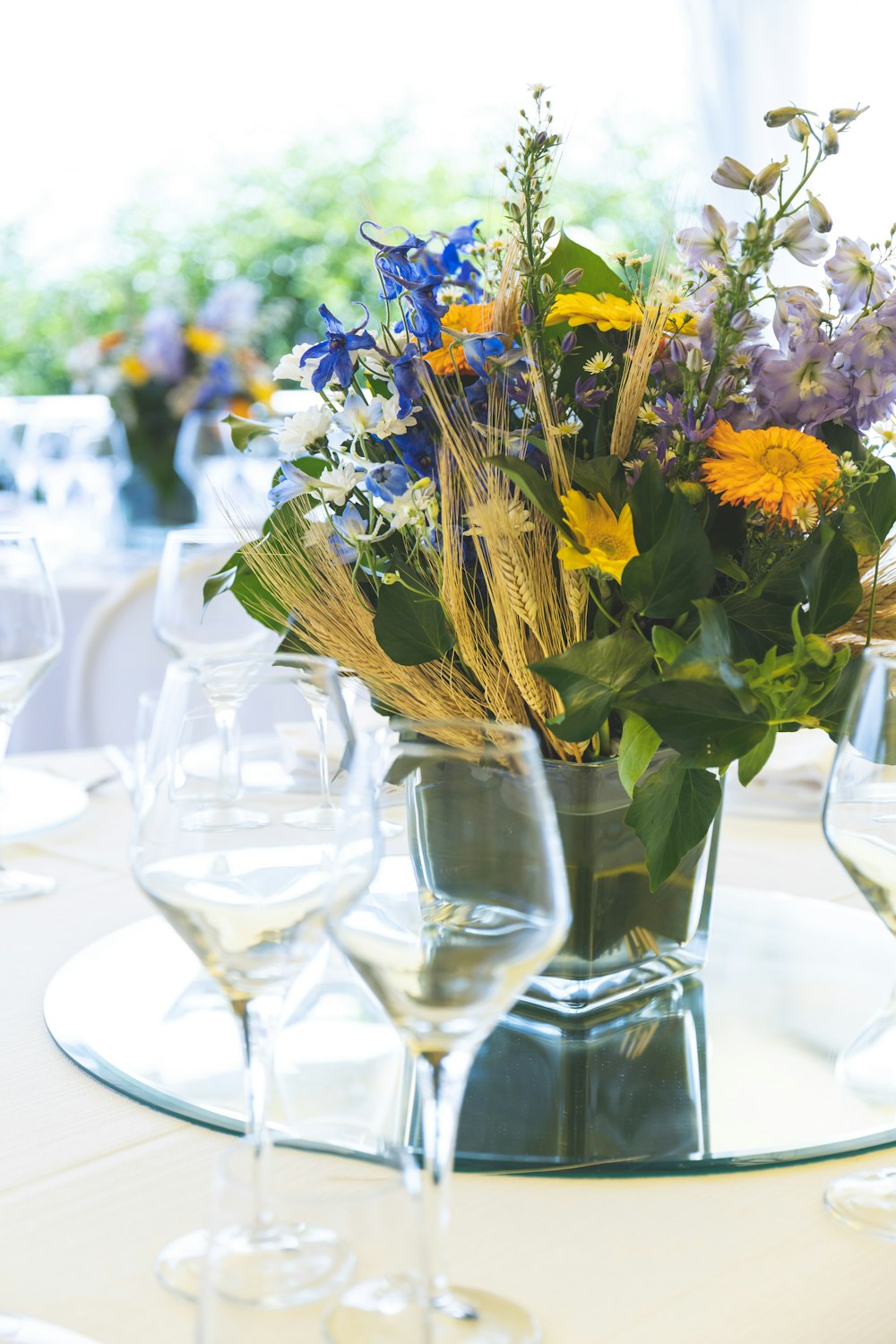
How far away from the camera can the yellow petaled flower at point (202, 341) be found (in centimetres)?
291

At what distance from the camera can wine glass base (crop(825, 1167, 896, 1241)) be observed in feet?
1.80

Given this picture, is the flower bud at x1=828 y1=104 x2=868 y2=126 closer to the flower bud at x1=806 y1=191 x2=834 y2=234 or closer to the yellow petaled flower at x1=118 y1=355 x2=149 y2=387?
the flower bud at x1=806 y1=191 x2=834 y2=234

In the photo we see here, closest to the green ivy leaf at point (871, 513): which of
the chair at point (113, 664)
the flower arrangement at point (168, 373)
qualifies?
the chair at point (113, 664)

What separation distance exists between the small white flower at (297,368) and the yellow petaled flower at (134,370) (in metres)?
2.23

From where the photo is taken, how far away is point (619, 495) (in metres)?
0.66

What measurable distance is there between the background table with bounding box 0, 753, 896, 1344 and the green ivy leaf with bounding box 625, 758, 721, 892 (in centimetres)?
15

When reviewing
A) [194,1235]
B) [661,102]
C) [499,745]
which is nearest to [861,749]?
[499,745]

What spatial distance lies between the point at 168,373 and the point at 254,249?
5.31 meters

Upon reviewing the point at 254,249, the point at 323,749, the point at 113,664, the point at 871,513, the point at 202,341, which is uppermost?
the point at 254,249

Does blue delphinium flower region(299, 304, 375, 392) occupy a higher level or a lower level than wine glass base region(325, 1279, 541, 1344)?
higher

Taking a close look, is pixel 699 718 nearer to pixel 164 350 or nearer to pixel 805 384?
pixel 805 384

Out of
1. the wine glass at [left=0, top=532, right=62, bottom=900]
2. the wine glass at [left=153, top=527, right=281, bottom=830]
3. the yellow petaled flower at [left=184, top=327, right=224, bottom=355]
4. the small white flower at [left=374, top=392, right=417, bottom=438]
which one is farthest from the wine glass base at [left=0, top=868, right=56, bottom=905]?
the yellow petaled flower at [left=184, top=327, right=224, bottom=355]

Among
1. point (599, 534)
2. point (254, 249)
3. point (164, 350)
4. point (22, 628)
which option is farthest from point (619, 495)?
point (254, 249)

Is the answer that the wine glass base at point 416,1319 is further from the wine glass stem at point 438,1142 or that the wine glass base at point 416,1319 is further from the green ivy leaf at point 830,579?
the green ivy leaf at point 830,579
